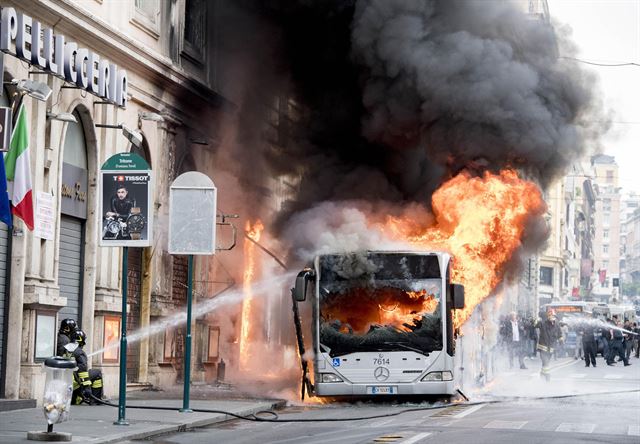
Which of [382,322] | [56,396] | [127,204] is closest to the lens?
[56,396]

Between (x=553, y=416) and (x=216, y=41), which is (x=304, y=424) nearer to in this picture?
(x=553, y=416)

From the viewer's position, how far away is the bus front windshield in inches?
757

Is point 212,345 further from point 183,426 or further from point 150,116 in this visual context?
point 183,426

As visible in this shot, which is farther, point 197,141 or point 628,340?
point 628,340

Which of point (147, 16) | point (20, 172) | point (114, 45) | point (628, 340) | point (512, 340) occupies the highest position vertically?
point (147, 16)

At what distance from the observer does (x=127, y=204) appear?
15.8m

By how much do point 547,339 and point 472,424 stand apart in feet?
53.9

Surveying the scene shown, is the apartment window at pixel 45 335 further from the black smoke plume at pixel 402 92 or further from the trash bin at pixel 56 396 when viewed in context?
the black smoke plume at pixel 402 92

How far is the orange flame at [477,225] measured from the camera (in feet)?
73.9

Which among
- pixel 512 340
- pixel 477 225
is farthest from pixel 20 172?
pixel 512 340

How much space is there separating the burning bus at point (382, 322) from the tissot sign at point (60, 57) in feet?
15.2

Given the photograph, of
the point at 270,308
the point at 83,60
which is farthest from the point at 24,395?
the point at 270,308

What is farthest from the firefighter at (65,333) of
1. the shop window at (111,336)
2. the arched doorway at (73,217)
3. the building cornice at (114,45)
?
the building cornice at (114,45)

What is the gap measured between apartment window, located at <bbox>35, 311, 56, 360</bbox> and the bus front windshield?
423cm
